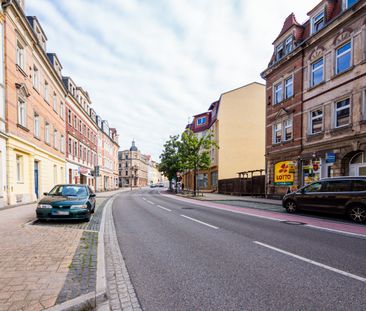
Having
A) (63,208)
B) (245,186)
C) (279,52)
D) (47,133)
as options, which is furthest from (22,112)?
(245,186)

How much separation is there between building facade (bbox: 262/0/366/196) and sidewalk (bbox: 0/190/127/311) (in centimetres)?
1321

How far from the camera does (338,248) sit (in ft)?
18.7

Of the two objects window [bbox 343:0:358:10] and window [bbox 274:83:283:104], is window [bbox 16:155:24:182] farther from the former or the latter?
window [bbox 343:0:358:10]

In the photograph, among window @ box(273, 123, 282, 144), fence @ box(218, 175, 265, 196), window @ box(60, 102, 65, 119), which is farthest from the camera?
window @ box(60, 102, 65, 119)

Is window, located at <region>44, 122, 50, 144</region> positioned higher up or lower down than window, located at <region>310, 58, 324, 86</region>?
lower down

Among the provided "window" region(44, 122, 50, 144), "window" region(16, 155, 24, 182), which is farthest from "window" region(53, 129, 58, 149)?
"window" region(16, 155, 24, 182)

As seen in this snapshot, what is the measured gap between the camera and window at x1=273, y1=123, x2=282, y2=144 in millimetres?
21375

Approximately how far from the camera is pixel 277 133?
2181cm

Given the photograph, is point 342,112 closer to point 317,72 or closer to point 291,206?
point 317,72

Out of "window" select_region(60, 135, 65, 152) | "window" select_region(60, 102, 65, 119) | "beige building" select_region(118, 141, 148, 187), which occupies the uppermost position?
"window" select_region(60, 102, 65, 119)

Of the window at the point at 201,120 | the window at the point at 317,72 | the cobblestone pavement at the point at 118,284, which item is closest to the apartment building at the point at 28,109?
the cobblestone pavement at the point at 118,284

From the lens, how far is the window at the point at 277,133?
70.1 ft

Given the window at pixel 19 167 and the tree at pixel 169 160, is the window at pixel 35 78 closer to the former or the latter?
the window at pixel 19 167

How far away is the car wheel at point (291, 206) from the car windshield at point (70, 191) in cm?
1000
